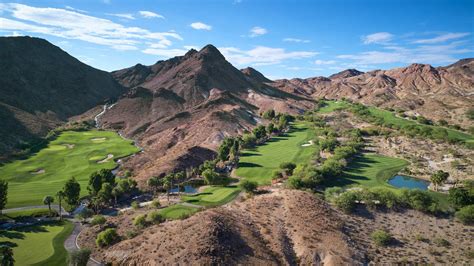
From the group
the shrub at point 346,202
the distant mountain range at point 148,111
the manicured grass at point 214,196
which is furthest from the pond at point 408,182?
the distant mountain range at point 148,111

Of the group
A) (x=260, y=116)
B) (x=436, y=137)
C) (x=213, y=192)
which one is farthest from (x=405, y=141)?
(x=213, y=192)

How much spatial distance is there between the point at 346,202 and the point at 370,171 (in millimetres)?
31565

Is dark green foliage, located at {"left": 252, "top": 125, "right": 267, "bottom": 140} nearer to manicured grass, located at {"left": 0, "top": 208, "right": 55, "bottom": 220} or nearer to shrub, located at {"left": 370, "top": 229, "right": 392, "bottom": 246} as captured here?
shrub, located at {"left": 370, "top": 229, "right": 392, "bottom": 246}

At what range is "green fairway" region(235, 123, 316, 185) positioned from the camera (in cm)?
8174

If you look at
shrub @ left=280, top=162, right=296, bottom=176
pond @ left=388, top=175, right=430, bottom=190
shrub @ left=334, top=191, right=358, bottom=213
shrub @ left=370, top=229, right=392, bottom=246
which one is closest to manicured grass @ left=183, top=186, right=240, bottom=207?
shrub @ left=280, top=162, right=296, bottom=176

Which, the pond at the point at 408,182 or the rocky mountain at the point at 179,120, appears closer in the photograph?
the pond at the point at 408,182

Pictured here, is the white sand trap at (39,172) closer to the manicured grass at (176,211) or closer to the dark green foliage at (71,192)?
the dark green foliage at (71,192)

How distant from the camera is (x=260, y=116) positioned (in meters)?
164

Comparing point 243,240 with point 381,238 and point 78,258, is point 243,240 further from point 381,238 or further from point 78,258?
point 381,238

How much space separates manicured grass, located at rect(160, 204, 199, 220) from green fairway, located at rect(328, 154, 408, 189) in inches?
1288

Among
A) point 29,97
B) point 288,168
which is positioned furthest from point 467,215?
point 29,97

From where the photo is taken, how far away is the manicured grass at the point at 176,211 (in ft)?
176

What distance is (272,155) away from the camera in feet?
328

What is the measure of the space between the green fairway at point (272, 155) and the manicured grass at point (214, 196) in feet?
29.6
